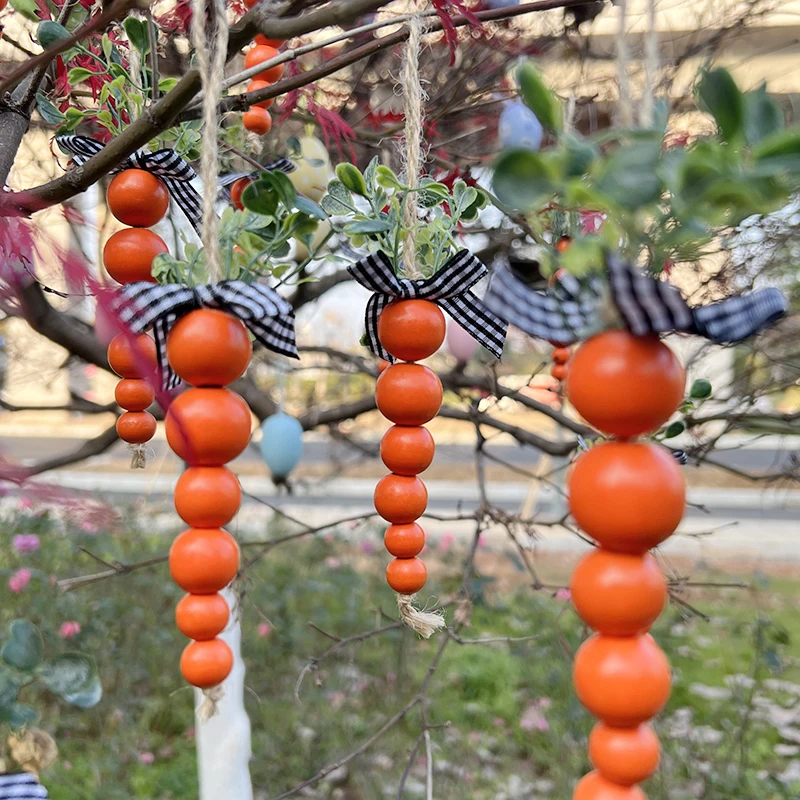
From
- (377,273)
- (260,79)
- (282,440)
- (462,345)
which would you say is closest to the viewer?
(377,273)

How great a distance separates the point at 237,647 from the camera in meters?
1.37

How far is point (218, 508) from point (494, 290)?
22 centimetres

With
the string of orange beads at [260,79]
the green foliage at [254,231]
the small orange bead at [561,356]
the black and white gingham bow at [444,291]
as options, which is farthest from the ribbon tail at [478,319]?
the small orange bead at [561,356]

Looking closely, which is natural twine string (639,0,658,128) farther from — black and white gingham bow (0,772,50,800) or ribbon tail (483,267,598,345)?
black and white gingham bow (0,772,50,800)

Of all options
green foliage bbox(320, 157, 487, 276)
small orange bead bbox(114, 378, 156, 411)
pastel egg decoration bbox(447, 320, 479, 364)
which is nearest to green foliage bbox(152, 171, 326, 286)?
green foliage bbox(320, 157, 487, 276)

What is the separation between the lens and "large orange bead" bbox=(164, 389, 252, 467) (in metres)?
0.43

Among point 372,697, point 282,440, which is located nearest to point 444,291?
point 282,440

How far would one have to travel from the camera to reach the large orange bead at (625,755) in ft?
1.10

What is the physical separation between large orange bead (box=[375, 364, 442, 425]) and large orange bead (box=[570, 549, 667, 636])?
0.23 metres

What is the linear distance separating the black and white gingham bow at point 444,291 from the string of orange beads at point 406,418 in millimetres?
13

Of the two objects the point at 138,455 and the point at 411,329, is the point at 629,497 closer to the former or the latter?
the point at 411,329

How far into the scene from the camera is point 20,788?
770 millimetres

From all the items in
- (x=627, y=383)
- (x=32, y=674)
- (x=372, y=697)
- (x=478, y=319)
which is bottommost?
(x=372, y=697)

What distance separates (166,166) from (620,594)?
0.51 m
